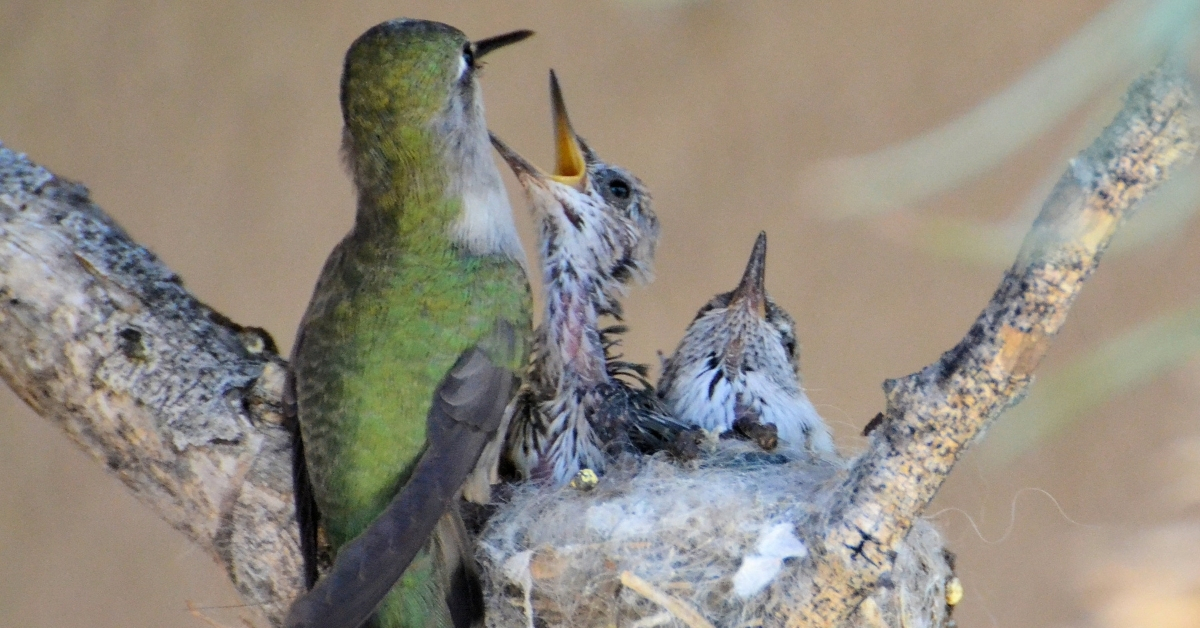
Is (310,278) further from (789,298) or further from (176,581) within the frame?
(789,298)

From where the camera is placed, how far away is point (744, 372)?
2242mm

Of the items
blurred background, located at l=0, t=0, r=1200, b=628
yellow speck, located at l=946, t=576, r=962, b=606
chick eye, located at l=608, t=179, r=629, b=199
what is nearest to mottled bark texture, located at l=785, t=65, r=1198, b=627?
yellow speck, located at l=946, t=576, r=962, b=606

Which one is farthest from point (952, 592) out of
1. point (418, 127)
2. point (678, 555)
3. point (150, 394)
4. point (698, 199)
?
point (698, 199)

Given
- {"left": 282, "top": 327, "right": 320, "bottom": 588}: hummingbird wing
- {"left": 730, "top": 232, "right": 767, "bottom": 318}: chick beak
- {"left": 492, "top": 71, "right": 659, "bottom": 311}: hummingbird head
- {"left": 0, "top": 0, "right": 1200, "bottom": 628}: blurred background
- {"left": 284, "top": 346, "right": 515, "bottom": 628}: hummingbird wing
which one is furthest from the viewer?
{"left": 0, "top": 0, "right": 1200, "bottom": 628}: blurred background

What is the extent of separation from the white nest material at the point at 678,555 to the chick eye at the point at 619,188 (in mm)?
596

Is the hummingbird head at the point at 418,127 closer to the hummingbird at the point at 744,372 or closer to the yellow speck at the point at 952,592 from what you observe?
the hummingbird at the point at 744,372

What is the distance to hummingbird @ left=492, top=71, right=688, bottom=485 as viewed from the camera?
1.99 m

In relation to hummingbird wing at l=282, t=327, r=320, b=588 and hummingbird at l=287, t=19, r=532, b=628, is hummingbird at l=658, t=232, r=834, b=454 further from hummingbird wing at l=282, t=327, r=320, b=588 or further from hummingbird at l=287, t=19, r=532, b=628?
hummingbird wing at l=282, t=327, r=320, b=588

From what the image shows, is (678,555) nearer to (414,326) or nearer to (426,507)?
(426,507)

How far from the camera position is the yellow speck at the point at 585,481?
5.86 ft

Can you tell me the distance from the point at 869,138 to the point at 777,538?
153 centimetres

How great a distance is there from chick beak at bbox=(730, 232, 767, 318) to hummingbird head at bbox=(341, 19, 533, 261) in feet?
1.81

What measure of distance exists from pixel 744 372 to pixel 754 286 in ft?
0.55

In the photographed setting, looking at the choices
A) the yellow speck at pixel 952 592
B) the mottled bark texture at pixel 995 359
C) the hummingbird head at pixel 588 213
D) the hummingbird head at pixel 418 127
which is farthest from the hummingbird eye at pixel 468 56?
the yellow speck at pixel 952 592
